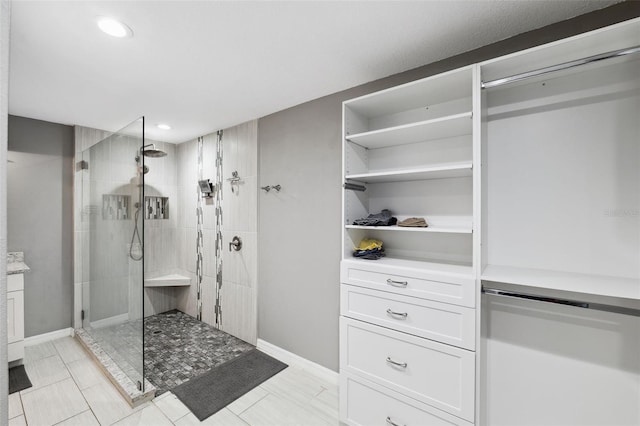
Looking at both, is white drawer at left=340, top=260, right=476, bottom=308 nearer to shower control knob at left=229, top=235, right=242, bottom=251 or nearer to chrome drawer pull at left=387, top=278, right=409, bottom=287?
chrome drawer pull at left=387, top=278, right=409, bottom=287

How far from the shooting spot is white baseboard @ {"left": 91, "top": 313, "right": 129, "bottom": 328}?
236cm

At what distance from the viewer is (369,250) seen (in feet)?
6.16

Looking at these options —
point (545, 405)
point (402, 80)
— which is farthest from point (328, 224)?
point (545, 405)

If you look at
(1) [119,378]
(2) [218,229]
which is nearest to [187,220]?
(2) [218,229]

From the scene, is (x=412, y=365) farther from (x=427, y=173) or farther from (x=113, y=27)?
(x=113, y=27)

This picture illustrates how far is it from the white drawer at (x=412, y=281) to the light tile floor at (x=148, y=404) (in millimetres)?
1079

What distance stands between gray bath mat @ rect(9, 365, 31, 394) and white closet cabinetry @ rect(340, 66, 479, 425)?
104 inches

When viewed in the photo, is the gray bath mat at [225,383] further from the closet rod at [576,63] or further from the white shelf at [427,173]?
the closet rod at [576,63]

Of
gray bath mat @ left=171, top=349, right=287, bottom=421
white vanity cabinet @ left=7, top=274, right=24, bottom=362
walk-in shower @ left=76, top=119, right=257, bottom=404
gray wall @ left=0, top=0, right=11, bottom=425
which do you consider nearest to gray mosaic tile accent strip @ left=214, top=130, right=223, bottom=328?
walk-in shower @ left=76, top=119, right=257, bottom=404

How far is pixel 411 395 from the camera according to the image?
155 cm

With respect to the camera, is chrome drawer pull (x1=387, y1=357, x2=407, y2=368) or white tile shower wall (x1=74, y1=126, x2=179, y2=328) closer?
chrome drawer pull (x1=387, y1=357, x2=407, y2=368)

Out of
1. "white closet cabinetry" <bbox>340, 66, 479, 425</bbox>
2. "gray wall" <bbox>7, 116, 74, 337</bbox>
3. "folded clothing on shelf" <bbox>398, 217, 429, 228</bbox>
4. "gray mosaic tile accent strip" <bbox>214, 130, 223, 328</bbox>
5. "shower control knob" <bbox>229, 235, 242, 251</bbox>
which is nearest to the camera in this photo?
"white closet cabinetry" <bbox>340, 66, 479, 425</bbox>

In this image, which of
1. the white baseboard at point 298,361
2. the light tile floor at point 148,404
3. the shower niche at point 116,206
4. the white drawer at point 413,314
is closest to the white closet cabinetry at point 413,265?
the white drawer at point 413,314

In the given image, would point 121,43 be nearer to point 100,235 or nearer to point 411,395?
point 100,235
